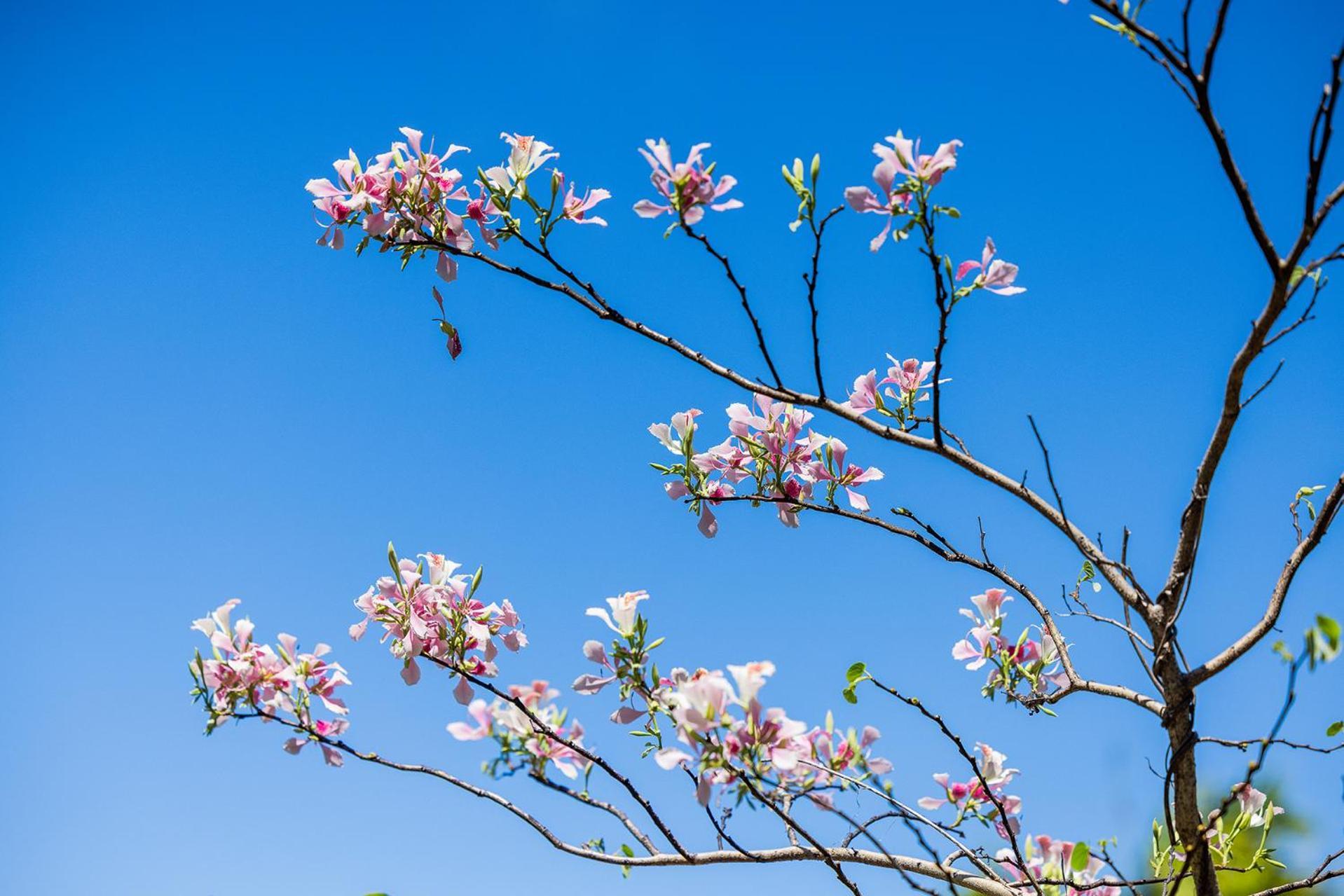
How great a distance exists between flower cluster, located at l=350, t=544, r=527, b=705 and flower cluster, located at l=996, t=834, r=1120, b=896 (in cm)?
115

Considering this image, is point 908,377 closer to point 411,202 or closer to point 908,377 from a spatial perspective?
point 908,377

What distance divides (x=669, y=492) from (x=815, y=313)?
A: 0.61 m

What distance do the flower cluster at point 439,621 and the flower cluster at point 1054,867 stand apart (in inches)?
45.5

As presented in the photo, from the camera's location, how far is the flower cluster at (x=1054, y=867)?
6.98ft

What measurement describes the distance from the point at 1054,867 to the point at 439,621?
4.79 feet

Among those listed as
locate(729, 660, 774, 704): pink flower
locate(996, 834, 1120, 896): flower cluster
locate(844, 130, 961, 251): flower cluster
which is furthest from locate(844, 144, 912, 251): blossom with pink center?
locate(996, 834, 1120, 896): flower cluster

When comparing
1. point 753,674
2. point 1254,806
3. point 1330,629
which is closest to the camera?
point 1330,629

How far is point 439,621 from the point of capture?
2314 millimetres

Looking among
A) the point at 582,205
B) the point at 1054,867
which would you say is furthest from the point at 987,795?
the point at 582,205

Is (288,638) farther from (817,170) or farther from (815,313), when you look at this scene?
(817,170)

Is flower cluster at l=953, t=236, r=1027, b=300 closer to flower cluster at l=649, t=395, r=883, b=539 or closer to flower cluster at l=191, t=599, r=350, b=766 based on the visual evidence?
flower cluster at l=649, t=395, r=883, b=539

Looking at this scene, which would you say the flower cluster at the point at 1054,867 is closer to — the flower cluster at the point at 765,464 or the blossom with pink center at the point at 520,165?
the flower cluster at the point at 765,464

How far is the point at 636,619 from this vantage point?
1980 millimetres

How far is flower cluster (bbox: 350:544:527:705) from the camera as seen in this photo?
2264 mm
